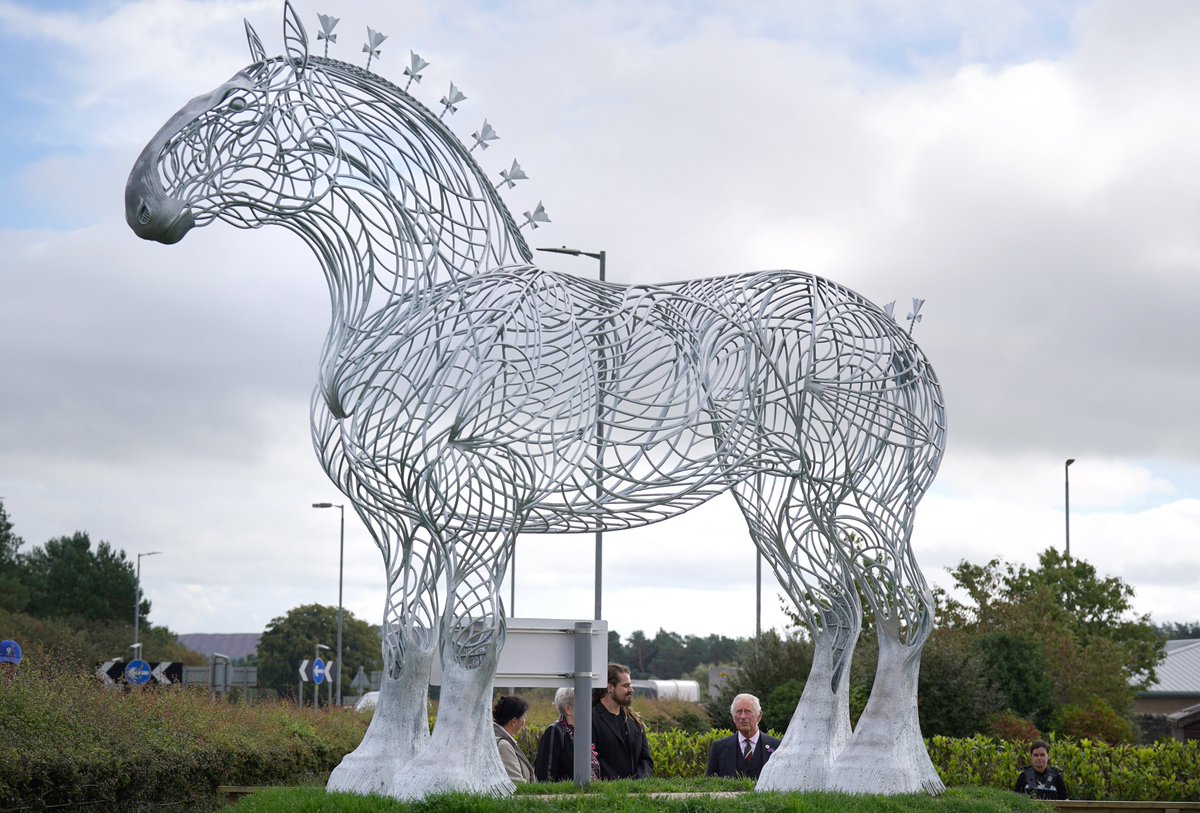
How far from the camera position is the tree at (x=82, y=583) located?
182 feet

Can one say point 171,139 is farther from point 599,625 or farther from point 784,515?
point 784,515

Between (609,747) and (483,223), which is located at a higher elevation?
(483,223)

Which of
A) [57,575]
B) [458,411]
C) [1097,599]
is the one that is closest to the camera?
[458,411]

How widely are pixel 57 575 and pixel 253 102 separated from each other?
53.6m

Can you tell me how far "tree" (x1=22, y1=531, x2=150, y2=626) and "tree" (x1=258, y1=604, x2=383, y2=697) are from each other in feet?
22.5

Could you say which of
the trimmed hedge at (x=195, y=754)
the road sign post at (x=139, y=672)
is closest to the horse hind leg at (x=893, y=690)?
the trimmed hedge at (x=195, y=754)

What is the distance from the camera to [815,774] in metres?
9.76

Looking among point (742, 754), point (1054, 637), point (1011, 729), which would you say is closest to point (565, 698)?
point (742, 754)

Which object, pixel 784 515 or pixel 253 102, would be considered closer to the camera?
pixel 253 102

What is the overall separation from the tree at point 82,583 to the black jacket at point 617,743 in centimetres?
4866

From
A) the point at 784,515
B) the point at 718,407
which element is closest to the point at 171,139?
the point at 718,407

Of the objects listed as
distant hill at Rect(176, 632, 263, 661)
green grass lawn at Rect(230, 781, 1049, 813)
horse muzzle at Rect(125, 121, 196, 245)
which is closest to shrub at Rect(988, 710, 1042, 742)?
green grass lawn at Rect(230, 781, 1049, 813)

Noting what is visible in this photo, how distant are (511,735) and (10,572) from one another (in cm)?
5162

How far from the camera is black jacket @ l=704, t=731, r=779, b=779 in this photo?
11.2m
